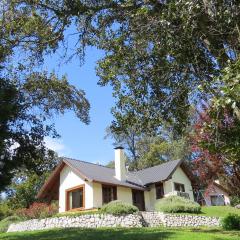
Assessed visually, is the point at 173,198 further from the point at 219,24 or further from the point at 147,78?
the point at 219,24

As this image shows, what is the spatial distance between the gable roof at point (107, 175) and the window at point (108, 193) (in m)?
0.56

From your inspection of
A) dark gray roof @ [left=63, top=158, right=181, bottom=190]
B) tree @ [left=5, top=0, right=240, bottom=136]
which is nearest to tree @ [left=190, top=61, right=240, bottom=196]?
tree @ [left=5, top=0, right=240, bottom=136]

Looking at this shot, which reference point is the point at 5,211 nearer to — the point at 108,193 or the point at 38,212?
the point at 38,212

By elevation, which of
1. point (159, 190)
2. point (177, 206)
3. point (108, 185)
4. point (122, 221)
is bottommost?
point (122, 221)

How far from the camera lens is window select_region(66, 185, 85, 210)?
3228 cm

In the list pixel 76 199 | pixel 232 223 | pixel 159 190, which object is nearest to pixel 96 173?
pixel 76 199

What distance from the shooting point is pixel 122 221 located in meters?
24.8

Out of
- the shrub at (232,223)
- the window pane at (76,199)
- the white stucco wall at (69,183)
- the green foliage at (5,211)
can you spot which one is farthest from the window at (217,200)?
the shrub at (232,223)

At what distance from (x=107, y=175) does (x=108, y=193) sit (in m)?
2.07

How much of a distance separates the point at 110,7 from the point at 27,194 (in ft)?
118

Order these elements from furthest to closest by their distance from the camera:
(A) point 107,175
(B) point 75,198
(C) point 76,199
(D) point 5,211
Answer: (D) point 5,211, (A) point 107,175, (B) point 75,198, (C) point 76,199

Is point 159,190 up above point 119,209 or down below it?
above

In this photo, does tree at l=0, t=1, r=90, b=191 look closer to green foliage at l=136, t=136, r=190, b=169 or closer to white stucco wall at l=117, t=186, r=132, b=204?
white stucco wall at l=117, t=186, r=132, b=204

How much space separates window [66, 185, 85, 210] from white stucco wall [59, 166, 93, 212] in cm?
35
